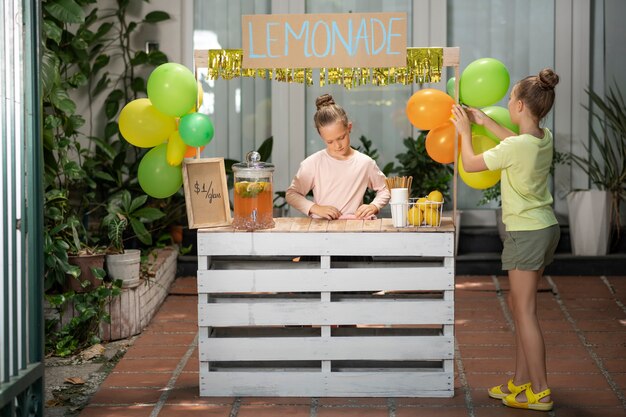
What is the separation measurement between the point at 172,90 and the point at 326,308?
3.26 ft

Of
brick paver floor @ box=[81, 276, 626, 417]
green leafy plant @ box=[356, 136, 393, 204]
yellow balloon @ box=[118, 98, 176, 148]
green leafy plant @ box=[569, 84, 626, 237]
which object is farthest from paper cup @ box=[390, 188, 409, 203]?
green leafy plant @ box=[569, 84, 626, 237]

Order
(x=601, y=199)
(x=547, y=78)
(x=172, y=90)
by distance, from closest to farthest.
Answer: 1. (x=547, y=78)
2. (x=172, y=90)
3. (x=601, y=199)

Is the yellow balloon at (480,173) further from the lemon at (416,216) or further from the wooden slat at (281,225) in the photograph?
the wooden slat at (281,225)

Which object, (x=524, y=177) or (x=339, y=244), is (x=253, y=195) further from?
(x=524, y=177)

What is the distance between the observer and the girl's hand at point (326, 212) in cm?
396

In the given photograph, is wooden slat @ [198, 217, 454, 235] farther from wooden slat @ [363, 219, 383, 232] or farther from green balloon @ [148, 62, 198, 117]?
green balloon @ [148, 62, 198, 117]

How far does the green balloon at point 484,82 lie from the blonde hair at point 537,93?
3.5 inches

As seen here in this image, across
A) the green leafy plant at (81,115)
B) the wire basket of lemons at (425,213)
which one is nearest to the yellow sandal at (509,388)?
the wire basket of lemons at (425,213)

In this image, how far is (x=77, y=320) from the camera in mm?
4629

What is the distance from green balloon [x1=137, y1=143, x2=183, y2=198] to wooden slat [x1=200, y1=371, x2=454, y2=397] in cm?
75

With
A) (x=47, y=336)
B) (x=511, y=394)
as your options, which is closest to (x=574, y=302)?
(x=511, y=394)

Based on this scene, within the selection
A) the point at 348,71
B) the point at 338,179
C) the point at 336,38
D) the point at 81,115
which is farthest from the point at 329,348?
the point at 81,115

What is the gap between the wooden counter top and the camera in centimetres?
374

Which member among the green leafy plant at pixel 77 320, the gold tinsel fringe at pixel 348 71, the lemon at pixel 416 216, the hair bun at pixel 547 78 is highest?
the gold tinsel fringe at pixel 348 71
